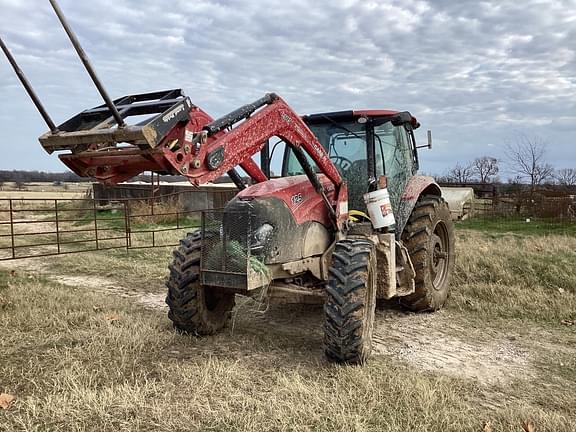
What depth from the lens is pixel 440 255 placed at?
6742 mm

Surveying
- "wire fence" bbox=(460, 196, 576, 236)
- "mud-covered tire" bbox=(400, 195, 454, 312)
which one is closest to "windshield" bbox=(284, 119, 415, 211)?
"mud-covered tire" bbox=(400, 195, 454, 312)

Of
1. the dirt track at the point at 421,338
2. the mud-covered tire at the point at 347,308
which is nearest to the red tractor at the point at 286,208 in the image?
the mud-covered tire at the point at 347,308

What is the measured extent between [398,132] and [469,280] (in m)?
2.72

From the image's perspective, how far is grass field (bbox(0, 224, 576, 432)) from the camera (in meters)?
3.42

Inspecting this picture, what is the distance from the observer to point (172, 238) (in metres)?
13.0

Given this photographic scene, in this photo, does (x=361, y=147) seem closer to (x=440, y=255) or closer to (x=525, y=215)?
(x=440, y=255)

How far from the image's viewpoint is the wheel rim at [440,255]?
6675mm

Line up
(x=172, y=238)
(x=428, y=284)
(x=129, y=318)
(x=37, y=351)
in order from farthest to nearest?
(x=172, y=238) < (x=428, y=284) < (x=129, y=318) < (x=37, y=351)

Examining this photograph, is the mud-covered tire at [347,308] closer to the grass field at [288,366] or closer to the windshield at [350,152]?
the grass field at [288,366]

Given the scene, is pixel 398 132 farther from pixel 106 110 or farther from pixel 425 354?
pixel 106 110

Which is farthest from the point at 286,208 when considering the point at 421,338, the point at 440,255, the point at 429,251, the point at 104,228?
the point at 104,228

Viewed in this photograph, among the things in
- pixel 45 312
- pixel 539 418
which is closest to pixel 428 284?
pixel 539 418

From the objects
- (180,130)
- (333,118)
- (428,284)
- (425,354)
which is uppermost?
(333,118)

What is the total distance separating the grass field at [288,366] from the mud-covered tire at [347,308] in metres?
0.15
